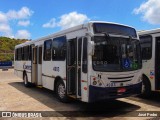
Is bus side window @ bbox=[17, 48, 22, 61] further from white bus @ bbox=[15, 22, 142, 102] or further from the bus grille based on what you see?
the bus grille

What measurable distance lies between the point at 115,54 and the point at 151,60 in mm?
2863

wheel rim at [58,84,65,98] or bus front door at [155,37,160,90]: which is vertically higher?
bus front door at [155,37,160,90]

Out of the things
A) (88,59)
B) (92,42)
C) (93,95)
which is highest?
(92,42)

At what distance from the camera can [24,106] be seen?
10.1m

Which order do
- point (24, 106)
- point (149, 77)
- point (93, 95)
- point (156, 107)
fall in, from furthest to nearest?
point (149, 77), point (24, 106), point (156, 107), point (93, 95)

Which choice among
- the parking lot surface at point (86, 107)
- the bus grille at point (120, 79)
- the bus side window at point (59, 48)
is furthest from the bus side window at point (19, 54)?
the bus grille at point (120, 79)

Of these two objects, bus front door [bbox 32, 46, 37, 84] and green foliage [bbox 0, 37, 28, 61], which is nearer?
bus front door [bbox 32, 46, 37, 84]

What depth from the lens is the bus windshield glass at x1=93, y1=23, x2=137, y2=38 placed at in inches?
332

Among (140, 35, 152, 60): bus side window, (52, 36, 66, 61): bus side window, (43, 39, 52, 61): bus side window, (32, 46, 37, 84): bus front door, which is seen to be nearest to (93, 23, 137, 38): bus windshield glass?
(140, 35, 152, 60): bus side window

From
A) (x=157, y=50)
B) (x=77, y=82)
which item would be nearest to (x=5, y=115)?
(x=77, y=82)

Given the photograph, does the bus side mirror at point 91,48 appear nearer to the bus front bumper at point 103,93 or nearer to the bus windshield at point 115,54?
the bus windshield at point 115,54

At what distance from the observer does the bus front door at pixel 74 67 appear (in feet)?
28.9

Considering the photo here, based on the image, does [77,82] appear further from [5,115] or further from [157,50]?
[157,50]

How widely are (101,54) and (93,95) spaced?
1.31 m
